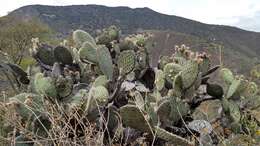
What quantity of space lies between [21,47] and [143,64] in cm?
2881

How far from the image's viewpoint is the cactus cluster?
11.9 feet

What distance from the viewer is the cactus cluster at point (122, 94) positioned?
362 centimetres

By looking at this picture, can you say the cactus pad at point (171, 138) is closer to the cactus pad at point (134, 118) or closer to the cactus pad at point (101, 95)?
the cactus pad at point (134, 118)

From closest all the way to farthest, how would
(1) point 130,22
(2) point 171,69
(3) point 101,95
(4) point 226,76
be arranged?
1. (3) point 101,95
2. (2) point 171,69
3. (4) point 226,76
4. (1) point 130,22

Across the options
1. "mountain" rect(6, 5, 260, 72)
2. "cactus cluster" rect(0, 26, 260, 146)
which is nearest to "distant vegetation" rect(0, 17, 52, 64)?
"cactus cluster" rect(0, 26, 260, 146)

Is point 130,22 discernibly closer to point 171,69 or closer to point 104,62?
point 104,62

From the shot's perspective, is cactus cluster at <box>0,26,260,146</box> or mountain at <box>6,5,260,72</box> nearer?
cactus cluster at <box>0,26,260,146</box>

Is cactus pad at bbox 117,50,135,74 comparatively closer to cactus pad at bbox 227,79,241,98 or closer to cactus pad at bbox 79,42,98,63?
cactus pad at bbox 79,42,98,63

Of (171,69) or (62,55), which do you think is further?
(62,55)

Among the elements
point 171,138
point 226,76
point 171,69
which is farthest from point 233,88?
point 171,138

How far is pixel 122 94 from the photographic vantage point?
4.25 metres

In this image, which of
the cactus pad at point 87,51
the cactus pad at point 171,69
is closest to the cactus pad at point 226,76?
the cactus pad at point 171,69

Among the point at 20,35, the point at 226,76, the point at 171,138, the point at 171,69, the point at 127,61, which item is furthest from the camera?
the point at 20,35

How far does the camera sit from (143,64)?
4.46 metres
